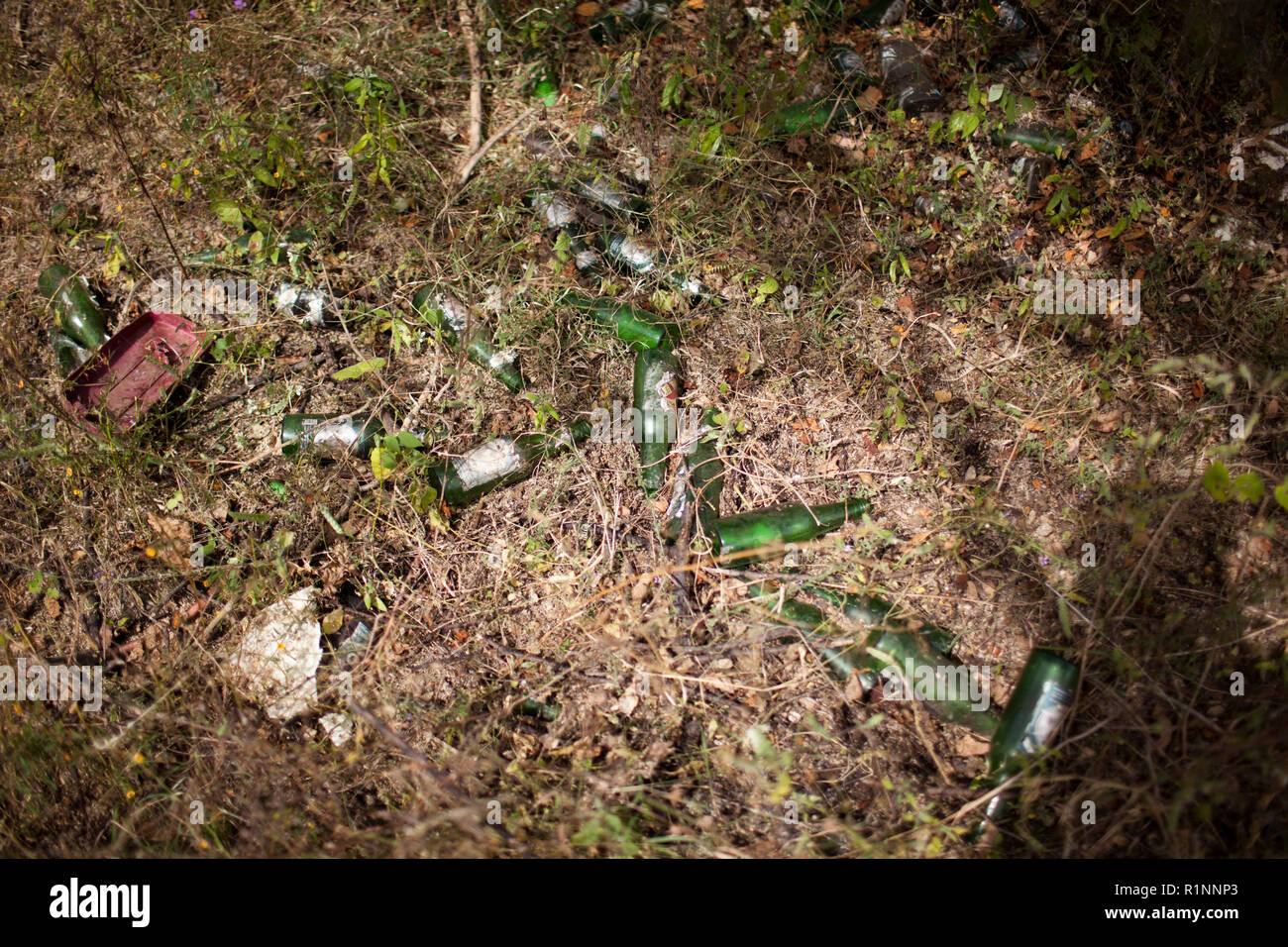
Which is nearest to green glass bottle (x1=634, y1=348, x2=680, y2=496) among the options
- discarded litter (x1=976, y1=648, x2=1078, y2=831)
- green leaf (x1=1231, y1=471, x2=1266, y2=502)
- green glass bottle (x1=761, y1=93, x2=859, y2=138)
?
green glass bottle (x1=761, y1=93, x2=859, y2=138)

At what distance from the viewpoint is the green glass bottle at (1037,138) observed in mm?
3137

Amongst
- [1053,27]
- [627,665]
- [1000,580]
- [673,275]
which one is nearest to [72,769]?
[627,665]

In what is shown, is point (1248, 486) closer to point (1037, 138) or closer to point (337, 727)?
point (1037, 138)

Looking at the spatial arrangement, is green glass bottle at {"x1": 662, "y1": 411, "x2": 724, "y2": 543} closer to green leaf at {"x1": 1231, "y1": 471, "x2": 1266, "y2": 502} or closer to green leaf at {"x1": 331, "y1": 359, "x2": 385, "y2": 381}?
green leaf at {"x1": 331, "y1": 359, "x2": 385, "y2": 381}

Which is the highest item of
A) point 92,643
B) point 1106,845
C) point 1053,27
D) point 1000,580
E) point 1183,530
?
point 1053,27

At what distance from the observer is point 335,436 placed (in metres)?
2.85

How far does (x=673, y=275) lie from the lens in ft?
10.0

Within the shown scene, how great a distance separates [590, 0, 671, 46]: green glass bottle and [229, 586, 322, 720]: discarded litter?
2.74 metres

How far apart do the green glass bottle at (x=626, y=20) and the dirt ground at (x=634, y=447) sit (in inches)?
4.6

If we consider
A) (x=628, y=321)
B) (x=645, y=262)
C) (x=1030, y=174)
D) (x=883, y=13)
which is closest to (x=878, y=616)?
(x=628, y=321)

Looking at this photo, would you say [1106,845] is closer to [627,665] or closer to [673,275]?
[627,665]

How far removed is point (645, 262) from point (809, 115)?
984mm

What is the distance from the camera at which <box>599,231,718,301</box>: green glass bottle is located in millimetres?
3039

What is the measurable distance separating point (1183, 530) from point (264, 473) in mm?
3223
